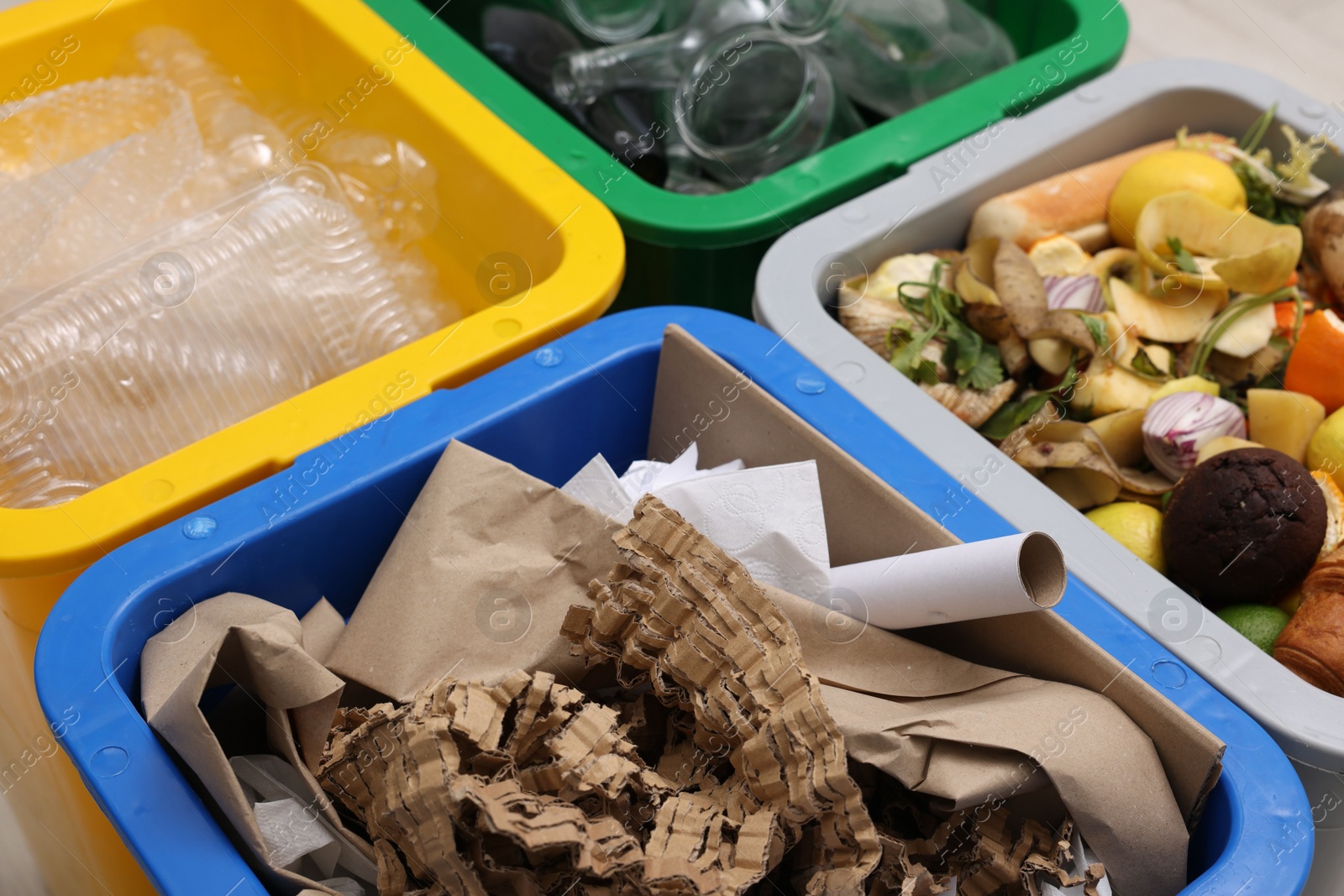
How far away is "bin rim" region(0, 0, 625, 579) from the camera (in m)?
0.58

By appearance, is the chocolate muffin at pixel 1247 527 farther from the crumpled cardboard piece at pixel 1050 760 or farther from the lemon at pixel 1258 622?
the crumpled cardboard piece at pixel 1050 760

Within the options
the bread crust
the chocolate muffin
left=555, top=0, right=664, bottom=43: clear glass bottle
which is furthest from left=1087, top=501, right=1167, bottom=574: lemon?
left=555, top=0, right=664, bottom=43: clear glass bottle

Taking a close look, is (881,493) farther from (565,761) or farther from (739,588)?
(565,761)

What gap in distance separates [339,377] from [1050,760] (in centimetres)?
44

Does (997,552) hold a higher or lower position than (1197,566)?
higher

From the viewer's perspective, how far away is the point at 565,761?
0.46 m

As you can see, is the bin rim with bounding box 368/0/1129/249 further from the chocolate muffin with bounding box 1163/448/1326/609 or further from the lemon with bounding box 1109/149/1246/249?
the chocolate muffin with bounding box 1163/448/1326/609

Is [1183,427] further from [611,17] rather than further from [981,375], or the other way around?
[611,17]

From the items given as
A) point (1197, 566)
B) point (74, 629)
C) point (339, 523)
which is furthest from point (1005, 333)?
point (74, 629)

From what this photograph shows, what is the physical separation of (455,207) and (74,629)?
44 centimetres

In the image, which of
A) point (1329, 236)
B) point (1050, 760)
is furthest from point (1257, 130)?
point (1050, 760)

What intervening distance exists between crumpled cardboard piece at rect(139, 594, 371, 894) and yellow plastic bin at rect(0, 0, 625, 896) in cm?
5

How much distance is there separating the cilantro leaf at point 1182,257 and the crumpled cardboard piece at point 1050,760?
0.43 meters

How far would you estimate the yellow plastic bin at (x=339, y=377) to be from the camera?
1.97ft
